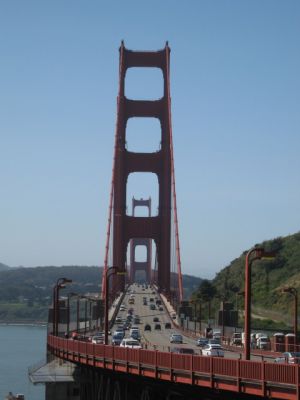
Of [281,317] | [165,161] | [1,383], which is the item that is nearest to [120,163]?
[165,161]

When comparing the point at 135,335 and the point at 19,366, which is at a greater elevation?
the point at 135,335

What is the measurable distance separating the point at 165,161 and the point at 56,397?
68.8 meters

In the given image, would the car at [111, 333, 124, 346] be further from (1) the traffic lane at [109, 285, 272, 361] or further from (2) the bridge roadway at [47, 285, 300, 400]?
(2) the bridge roadway at [47, 285, 300, 400]

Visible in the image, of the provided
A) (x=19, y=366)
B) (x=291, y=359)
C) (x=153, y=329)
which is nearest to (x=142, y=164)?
(x=19, y=366)

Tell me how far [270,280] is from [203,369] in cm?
9808

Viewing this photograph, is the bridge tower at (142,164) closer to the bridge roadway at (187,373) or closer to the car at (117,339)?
the car at (117,339)

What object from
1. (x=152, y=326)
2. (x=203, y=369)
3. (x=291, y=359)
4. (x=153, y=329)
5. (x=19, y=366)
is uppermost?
(x=152, y=326)

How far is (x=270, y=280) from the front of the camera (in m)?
128

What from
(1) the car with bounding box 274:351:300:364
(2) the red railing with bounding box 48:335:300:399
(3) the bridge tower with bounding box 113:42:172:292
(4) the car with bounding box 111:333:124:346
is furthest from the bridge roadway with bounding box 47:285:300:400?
(3) the bridge tower with bounding box 113:42:172:292

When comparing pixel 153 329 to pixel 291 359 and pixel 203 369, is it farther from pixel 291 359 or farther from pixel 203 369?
pixel 203 369

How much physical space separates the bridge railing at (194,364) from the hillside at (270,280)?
61.4m

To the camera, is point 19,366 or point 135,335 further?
point 19,366

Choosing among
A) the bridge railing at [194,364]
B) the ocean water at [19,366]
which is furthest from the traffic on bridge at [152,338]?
the ocean water at [19,366]

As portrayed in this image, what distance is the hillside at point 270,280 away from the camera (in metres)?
112
